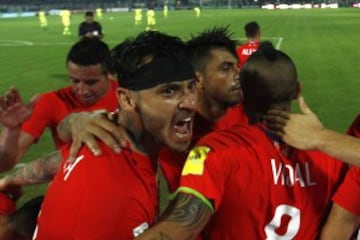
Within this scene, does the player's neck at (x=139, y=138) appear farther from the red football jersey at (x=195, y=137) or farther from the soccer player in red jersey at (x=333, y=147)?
the soccer player in red jersey at (x=333, y=147)

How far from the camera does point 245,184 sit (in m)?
2.93

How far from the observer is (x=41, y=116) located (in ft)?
18.9

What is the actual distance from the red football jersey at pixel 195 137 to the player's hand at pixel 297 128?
0.73 meters

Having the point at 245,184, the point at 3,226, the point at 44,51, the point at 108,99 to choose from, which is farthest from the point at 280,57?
the point at 44,51

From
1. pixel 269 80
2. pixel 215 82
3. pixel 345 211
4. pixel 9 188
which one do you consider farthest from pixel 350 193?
pixel 9 188

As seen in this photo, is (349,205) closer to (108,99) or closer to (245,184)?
(245,184)

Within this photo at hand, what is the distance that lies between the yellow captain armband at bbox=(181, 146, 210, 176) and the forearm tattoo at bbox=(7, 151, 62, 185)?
3.97ft

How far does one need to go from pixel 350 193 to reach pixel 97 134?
49.6 inches

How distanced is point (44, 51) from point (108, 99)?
22.8 m

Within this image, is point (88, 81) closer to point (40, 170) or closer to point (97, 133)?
point (40, 170)

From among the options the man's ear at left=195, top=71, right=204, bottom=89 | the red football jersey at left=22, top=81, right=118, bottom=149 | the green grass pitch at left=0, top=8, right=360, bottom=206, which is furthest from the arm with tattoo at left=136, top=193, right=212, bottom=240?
the green grass pitch at left=0, top=8, right=360, bottom=206

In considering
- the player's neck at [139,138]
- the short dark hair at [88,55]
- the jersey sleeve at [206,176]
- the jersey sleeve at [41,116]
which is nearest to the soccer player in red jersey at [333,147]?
the jersey sleeve at [206,176]

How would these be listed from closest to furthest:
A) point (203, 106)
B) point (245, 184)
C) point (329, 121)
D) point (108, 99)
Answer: point (245, 184) < point (203, 106) < point (108, 99) < point (329, 121)

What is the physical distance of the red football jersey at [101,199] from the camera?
8.66ft
